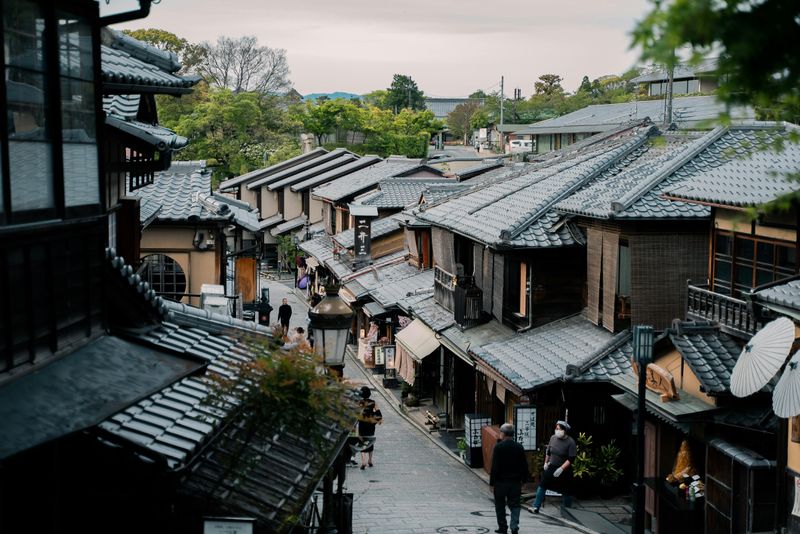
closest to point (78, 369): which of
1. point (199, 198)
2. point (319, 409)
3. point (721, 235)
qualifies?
point (319, 409)

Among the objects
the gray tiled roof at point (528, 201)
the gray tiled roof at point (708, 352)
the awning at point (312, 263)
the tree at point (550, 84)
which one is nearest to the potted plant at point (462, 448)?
the gray tiled roof at point (528, 201)

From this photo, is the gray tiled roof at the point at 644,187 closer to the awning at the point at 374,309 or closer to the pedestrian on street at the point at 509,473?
the pedestrian on street at the point at 509,473

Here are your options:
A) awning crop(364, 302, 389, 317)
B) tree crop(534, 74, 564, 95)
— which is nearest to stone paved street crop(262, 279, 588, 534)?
awning crop(364, 302, 389, 317)

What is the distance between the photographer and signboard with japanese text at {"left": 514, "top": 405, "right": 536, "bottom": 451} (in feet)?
73.4

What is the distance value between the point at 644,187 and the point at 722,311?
4.52 metres

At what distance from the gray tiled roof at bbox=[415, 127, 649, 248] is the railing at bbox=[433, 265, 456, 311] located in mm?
1547

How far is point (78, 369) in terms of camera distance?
920cm

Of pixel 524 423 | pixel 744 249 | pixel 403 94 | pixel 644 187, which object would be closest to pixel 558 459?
pixel 524 423

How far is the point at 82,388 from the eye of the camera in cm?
880

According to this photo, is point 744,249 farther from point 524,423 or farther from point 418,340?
point 418,340

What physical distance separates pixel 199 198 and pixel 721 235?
12.6 m

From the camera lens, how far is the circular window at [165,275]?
25.7 metres

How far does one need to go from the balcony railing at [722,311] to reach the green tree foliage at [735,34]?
41.4ft

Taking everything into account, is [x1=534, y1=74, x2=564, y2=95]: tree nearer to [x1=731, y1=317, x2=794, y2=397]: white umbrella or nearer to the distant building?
the distant building
